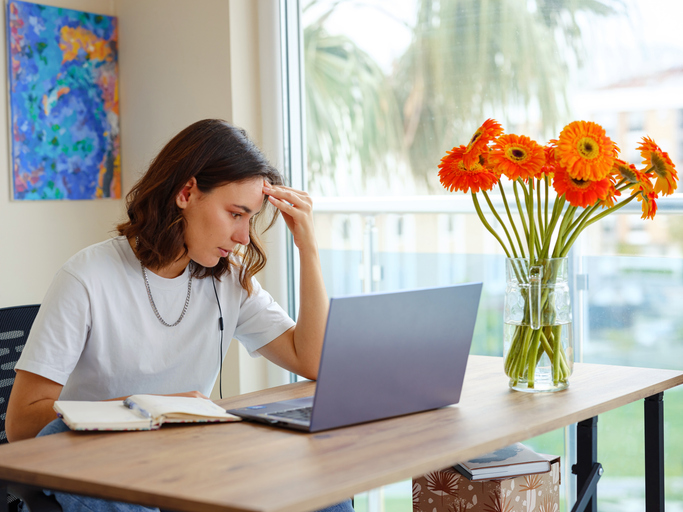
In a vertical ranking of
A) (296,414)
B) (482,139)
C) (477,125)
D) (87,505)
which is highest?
(477,125)

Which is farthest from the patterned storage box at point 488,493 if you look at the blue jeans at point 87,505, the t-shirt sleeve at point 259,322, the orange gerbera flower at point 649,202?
the blue jeans at point 87,505

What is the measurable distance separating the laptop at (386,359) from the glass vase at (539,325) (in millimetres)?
173

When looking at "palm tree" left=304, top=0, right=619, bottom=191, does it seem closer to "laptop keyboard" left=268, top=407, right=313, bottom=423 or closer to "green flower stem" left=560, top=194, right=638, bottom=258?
"green flower stem" left=560, top=194, right=638, bottom=258

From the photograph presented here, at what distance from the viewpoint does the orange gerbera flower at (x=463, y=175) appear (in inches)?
56.8

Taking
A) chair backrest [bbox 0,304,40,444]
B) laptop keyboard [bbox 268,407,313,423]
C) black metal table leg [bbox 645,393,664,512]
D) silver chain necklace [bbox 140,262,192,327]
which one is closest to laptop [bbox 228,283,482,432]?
laptop keyboard [bbox 268,407,313,423]

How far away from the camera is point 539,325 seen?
1425 mm

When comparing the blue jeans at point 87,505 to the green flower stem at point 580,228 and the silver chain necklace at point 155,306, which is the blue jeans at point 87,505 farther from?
the green flower stem at point 580,228

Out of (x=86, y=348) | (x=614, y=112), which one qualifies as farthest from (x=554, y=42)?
(x=86, y=348)

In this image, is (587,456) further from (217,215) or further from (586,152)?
(217,215)

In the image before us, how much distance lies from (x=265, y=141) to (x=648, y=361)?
1411mm

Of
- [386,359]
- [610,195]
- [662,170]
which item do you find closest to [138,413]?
[386,359]

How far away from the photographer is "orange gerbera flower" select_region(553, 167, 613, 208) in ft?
4.40

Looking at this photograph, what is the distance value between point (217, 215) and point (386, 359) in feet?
1.88

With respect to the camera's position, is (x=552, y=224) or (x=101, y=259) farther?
(x=101, y=259)
